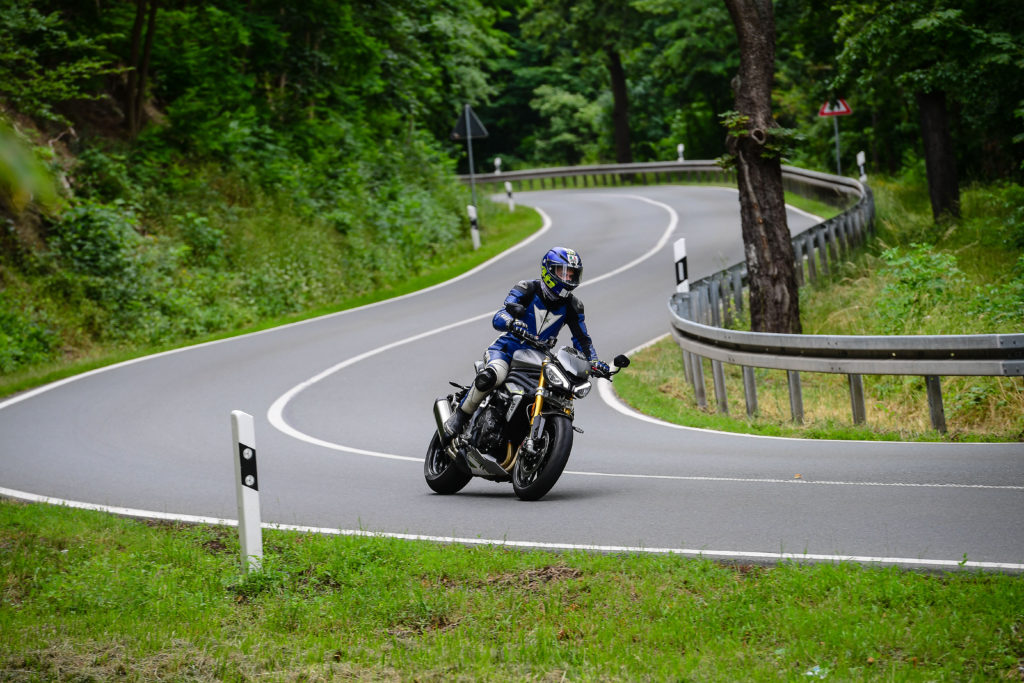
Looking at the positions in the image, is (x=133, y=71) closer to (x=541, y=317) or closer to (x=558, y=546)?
(x=541, y=317)

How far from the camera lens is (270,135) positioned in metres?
26.7

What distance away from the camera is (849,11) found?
2128 cm

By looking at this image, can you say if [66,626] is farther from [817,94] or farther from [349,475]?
[817,94]

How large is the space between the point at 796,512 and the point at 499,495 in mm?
2628

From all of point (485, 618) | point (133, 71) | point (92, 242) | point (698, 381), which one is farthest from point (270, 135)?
point (485, 618)

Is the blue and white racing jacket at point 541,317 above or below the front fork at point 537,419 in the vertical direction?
above

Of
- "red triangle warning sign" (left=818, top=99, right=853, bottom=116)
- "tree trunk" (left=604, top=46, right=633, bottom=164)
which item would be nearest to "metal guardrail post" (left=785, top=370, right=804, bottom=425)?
"red triangle warning sign" (left=818, top=99, right=853, bottom=116)

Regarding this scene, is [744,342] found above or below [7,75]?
below

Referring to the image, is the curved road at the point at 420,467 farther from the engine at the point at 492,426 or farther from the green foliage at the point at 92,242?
the green foliage at the point at 92,242

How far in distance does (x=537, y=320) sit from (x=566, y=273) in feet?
1.72

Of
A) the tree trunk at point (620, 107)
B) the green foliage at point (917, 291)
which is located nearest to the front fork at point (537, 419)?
the green foliage at point (917, 291)

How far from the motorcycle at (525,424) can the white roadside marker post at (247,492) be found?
2.17 m

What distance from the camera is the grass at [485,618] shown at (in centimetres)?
487

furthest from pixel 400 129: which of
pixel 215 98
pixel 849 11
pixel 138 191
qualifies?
pixel 849 11
